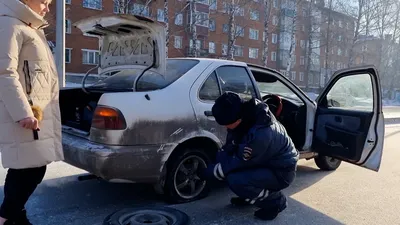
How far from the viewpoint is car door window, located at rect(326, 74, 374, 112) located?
4699 millimetres

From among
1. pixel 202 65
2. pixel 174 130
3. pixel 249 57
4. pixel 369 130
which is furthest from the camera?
pixel 249 57

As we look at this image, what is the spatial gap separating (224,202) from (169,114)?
1229 millimetres

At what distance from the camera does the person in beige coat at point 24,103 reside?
2.64m

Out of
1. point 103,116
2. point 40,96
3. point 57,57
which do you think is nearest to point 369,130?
point 103,116

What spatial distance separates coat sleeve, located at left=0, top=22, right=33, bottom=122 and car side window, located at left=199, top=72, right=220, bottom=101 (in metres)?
1.83

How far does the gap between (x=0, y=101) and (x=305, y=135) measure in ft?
12.3

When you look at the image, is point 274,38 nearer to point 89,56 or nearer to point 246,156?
point 89,56

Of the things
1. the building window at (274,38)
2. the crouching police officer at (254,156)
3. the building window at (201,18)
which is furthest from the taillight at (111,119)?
the building window at (274,38)

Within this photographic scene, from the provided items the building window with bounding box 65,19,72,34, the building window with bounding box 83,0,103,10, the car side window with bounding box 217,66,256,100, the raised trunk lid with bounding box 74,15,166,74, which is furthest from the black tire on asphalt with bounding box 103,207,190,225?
the building window with bounding box 83,0,103,10

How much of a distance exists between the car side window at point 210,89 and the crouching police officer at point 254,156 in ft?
1.79

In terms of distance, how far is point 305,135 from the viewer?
16.7ft

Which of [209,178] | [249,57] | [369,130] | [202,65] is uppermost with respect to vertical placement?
[249,57]

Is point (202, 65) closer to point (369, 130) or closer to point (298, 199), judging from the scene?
point (298, 199)

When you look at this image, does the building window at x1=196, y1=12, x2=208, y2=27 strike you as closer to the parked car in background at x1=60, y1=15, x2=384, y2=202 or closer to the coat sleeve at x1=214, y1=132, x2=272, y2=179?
the parked car in background at x1=60, y1=15, x2=384, y2=202
